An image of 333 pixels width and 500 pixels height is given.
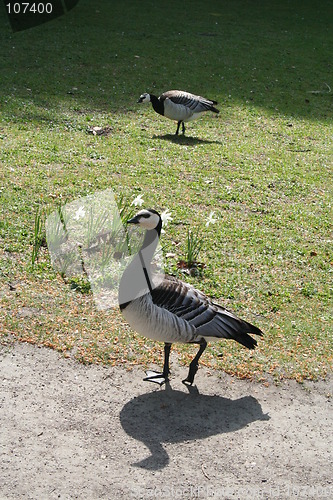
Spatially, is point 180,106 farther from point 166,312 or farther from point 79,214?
point 166,312

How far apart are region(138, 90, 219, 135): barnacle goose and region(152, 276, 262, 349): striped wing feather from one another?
5.55 meters

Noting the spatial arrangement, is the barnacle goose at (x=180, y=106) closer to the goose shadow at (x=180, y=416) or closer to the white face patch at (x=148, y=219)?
the white face patch at (x=148, y=219)

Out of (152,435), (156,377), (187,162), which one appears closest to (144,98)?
(187,162)

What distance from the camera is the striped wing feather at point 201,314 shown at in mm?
→ 4734

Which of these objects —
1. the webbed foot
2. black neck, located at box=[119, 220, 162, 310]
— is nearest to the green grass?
the webbed foot

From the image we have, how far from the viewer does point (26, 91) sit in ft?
35.3

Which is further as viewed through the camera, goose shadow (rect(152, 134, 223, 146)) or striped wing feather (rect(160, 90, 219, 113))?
striped wing feather (rect(160, 90, 219, 113))

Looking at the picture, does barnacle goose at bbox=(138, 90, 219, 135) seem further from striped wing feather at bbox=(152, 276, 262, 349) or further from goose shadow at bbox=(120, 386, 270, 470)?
goose shadow at bbox=(120, 386, 270, 470)

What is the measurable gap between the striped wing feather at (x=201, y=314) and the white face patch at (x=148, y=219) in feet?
1.38

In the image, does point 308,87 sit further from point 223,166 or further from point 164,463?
point 164,463

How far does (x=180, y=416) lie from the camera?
4602 mm

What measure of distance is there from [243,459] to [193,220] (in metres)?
3.59

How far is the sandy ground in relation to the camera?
3.96m

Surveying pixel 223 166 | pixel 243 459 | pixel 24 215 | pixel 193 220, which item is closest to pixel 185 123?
pixel 223 166
